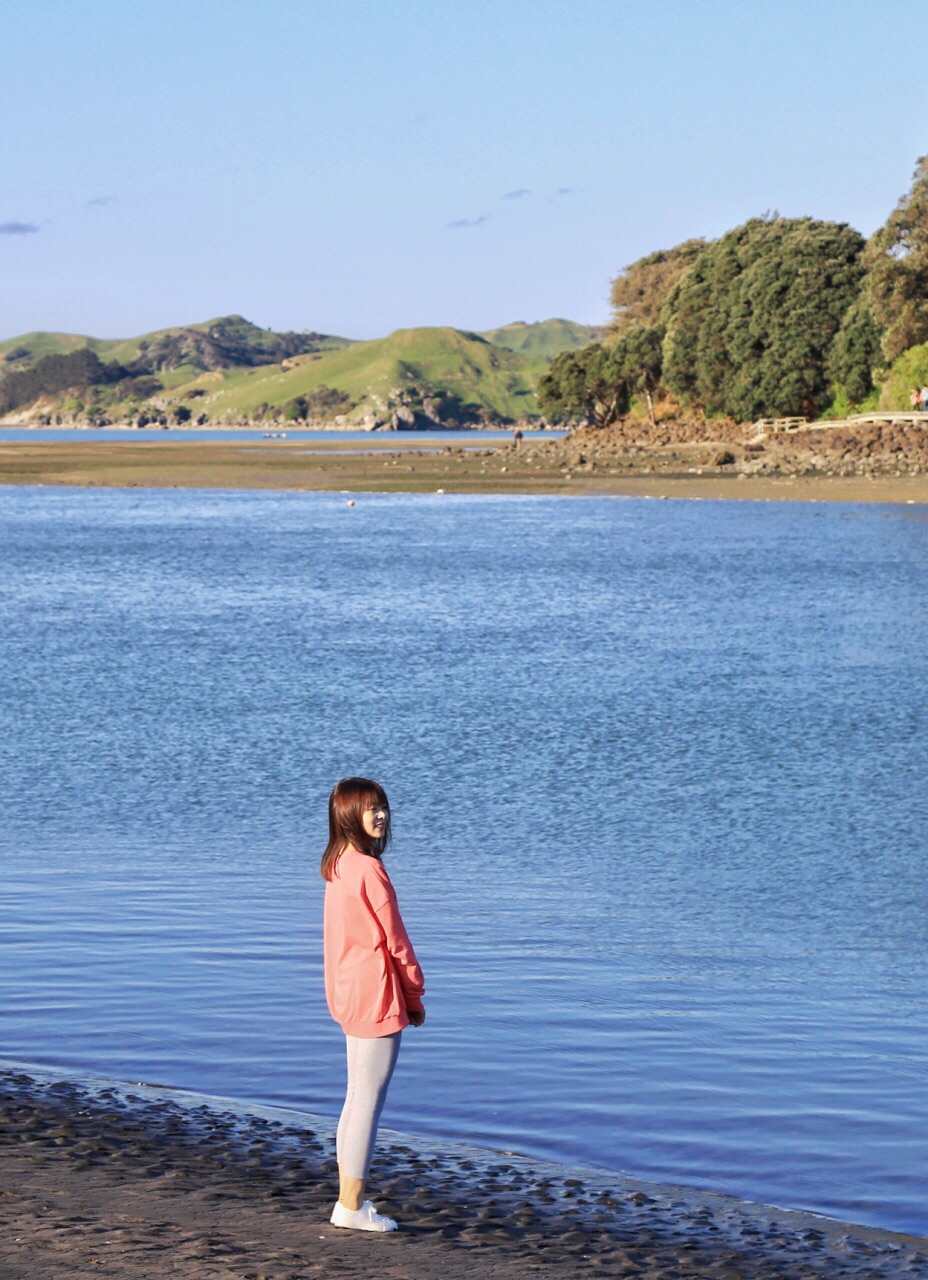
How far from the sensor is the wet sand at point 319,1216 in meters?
5.43

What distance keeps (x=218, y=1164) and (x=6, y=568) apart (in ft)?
116

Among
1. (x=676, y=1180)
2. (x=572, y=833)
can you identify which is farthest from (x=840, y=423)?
(x=676, y=1180)

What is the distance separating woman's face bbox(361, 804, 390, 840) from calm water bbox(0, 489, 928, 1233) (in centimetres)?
211

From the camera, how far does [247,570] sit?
3897 centimetres

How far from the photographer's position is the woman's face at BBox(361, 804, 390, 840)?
573 cm

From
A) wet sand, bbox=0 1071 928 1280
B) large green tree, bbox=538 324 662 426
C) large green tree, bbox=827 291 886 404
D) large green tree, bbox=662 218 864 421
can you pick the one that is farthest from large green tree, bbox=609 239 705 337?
wet sand, bbox=0 1071 928 1280

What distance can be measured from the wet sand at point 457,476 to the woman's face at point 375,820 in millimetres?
54061

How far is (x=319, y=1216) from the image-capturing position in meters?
5.95

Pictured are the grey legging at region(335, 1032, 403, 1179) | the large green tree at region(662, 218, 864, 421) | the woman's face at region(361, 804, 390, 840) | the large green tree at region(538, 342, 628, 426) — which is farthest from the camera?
the large green tree at region(538, 342, 628, 426)

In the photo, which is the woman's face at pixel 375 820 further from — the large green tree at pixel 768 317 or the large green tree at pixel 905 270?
the large green tree at pixel 768 317

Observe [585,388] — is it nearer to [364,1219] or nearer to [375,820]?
[375,820]

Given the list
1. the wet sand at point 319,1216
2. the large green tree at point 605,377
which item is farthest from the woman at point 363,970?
the large green tree at point 605,377

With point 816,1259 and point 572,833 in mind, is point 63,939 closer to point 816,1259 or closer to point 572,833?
point 572,833

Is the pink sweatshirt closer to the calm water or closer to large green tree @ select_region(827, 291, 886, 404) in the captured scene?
the calm water
